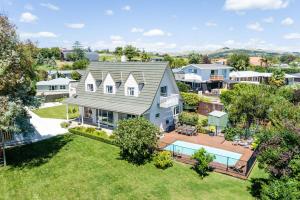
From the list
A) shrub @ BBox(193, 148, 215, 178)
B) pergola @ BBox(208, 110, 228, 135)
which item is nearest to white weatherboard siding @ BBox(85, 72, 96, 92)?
pergola @ BBox(208, 110, 228, 135)

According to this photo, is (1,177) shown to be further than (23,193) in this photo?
Yes

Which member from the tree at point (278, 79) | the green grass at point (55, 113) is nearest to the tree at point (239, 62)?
the tree at point (278, 79)

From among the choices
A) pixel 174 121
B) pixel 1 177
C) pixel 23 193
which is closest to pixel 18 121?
pixel 1 177

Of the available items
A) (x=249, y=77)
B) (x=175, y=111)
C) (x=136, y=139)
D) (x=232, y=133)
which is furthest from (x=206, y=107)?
(x=249, y=77)

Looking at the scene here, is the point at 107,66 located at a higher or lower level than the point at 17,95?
higher

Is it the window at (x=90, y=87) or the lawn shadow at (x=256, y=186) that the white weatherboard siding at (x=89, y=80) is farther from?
the lawn shadow at (x=256, y=186)

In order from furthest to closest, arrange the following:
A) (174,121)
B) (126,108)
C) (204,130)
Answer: (174,121)
(204,130)
(126,108)

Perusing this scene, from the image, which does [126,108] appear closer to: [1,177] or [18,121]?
[18,121]
